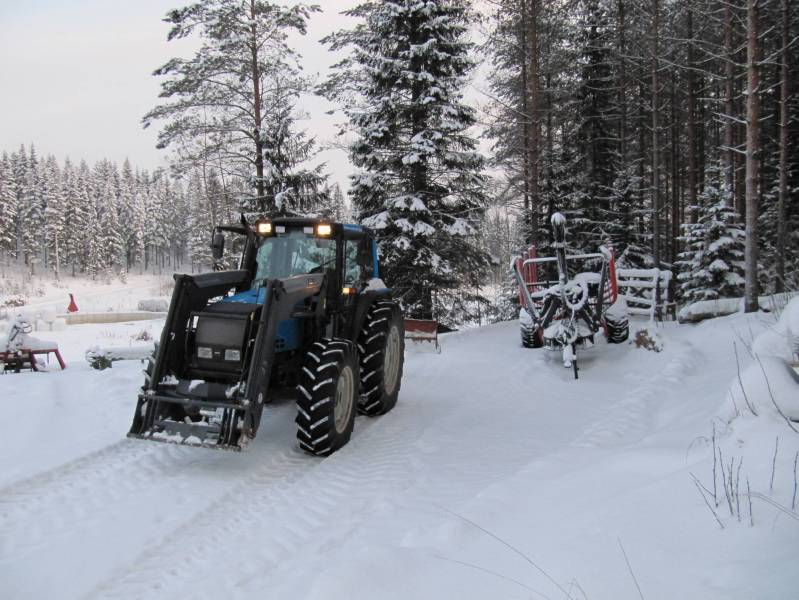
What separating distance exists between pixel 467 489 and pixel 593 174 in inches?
757

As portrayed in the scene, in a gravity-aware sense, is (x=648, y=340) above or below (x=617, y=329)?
below

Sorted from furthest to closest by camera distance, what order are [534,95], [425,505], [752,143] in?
[534,95]
[752,143]
[425,505]

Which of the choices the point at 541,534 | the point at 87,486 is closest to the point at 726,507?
the point at 541,534

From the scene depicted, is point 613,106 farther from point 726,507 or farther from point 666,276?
point 726,507

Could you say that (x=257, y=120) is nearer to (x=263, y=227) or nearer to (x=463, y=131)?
(x=463, y=131)

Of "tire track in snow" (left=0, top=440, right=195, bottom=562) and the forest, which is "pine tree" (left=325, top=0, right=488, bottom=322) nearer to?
the forest

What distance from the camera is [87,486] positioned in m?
→ 4.53

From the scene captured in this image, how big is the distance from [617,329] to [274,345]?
7407mm

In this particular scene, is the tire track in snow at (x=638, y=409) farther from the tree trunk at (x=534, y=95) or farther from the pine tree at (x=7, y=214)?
the pine tree at (x=7, y=214)

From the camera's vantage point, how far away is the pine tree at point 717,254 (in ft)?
48.5

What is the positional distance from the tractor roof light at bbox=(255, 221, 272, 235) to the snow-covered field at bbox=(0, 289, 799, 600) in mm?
2160

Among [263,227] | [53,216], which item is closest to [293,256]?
[263,227]

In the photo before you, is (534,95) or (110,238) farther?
(110,238)

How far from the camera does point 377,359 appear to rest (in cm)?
646
